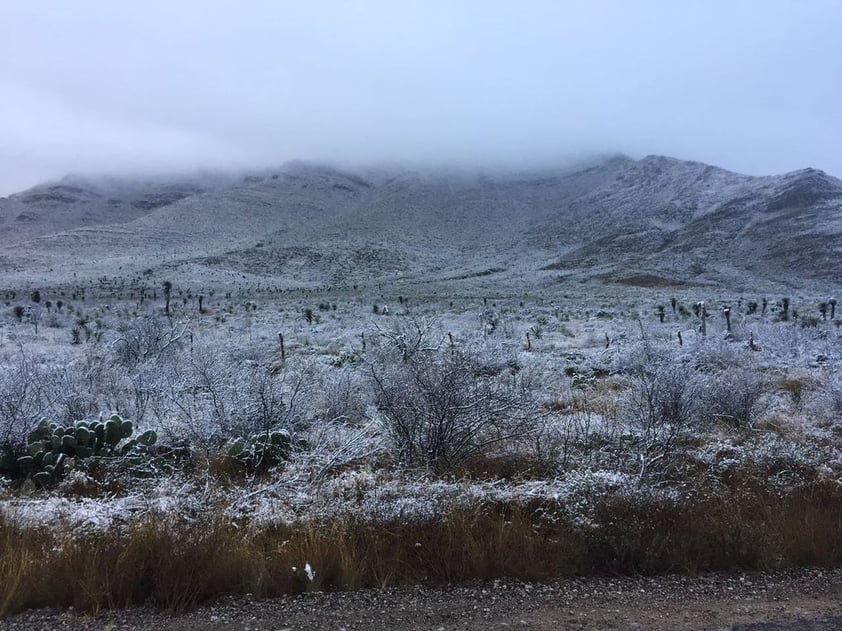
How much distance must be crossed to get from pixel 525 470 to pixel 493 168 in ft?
488

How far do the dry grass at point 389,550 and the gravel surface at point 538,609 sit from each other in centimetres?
12

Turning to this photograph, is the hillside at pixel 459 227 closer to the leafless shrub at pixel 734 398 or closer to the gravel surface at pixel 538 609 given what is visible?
the leafless shrub at pixel 734 398

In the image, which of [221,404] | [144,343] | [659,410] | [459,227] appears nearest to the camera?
[221,404]

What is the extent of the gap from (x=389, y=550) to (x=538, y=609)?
1.14 meters

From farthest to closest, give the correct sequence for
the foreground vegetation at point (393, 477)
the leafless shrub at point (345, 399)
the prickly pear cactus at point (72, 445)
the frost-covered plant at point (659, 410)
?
the leafless shrub at point (345, 399) < the prickly pear cactus at point (72, 445) < the frost-covered plant at point (659, 410) < the foreground vegetation at point (393, 477)

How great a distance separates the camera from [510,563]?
4.13 metres

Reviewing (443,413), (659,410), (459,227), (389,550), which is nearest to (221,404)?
(443,413)

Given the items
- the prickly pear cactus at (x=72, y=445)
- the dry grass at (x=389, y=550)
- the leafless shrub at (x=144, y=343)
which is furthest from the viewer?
the leafless shrub at (x=144, y=343)

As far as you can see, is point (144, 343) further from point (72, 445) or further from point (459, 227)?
point (459, 227)

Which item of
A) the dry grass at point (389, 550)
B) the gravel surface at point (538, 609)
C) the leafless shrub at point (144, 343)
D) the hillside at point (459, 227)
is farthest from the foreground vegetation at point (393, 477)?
the hillside at point (459, 227)

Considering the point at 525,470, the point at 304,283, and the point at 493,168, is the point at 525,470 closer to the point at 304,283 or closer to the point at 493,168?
the point at 304,283

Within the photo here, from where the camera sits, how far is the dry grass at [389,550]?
12.5ft

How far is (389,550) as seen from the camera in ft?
13.9

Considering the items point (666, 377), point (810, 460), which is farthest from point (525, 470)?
point (666, 377)
